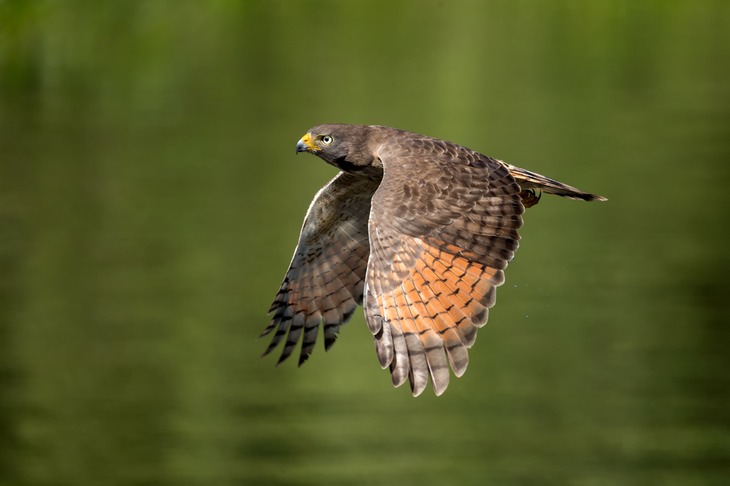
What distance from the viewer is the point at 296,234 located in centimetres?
2784

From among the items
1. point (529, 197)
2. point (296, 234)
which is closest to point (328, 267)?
point (529, 197)

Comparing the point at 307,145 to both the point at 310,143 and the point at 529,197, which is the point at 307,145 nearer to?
the point at 310,143

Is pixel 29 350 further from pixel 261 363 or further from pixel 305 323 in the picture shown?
pixel 305 323

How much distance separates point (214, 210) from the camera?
30781 mm

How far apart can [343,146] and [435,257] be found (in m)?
1.32

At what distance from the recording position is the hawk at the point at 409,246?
8.55 metres

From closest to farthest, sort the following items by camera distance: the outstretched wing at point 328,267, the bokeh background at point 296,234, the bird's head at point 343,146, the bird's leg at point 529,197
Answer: the bird's leg at point 529,197 < the bird's head at point 343,146 < the outstretched wing at point 328,267 < the bokeh background at point 296,234

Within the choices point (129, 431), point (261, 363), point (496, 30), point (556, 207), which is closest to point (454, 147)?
point (129, 431)

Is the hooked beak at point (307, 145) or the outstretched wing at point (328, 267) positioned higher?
the hooked beak at point (307, 145)

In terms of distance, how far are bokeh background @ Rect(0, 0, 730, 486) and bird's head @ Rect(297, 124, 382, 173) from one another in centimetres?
974

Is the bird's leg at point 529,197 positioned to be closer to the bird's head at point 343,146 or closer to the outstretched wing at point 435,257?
the outstretched wing at point 435,257

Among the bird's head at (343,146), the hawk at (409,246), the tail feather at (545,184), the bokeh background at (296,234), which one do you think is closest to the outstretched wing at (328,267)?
the hawk at (409,246)

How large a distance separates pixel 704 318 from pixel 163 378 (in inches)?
308

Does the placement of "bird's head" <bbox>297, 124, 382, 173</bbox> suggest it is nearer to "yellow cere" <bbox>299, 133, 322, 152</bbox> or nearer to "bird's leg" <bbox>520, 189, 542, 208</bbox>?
"yellow cere" <bbox>299, 133, 322, 152</bbox>
